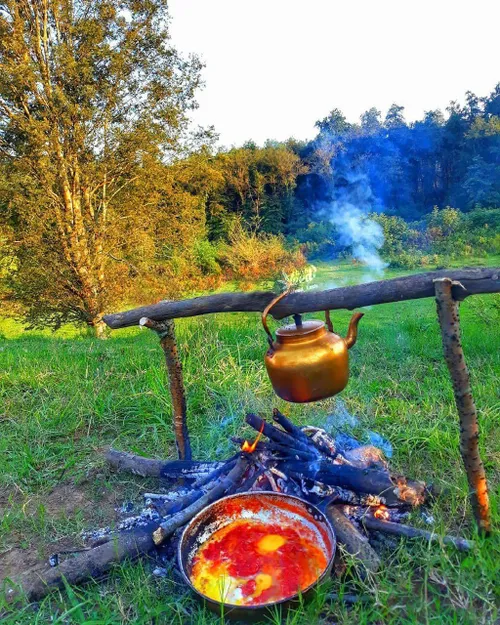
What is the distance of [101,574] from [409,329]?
492cm

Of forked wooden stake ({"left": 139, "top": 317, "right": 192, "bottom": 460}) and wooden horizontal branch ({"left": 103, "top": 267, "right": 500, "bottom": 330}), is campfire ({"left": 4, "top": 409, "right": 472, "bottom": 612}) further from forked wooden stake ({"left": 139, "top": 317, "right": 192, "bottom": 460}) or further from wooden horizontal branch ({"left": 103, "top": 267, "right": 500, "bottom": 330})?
wooden horizontal branch ({"left": 103, "top": 267, "right": 500, "bottom": 330})

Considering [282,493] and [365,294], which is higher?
[365,294]

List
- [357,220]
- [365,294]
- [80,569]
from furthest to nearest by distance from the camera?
[357,220]
[80,569]
[365,294]

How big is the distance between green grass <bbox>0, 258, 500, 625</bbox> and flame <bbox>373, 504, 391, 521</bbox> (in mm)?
190

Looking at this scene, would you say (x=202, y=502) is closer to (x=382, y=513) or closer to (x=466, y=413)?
(x=382, y=513)

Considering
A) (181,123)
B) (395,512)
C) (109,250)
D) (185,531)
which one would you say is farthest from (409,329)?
(181,123)

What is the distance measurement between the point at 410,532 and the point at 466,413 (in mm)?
638

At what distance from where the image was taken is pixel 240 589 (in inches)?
76.2

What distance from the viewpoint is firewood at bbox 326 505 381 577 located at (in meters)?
2.03

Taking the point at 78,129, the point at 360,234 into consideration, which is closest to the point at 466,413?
the point at 78,129

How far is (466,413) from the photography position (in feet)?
6.88

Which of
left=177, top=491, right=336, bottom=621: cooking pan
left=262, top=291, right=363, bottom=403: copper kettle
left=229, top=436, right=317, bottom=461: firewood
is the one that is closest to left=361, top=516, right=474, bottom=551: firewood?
left=177, top=491, right=336, bottom=621: cooking pan

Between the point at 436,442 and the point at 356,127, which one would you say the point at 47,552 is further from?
the point at 356,127

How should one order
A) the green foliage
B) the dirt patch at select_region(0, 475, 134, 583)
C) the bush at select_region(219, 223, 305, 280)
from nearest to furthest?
1. the dirt patch at select_region(0, 475, 134, 583)
2. the bush at select_region(219, 223, 305, 280)
3. the green foliage
